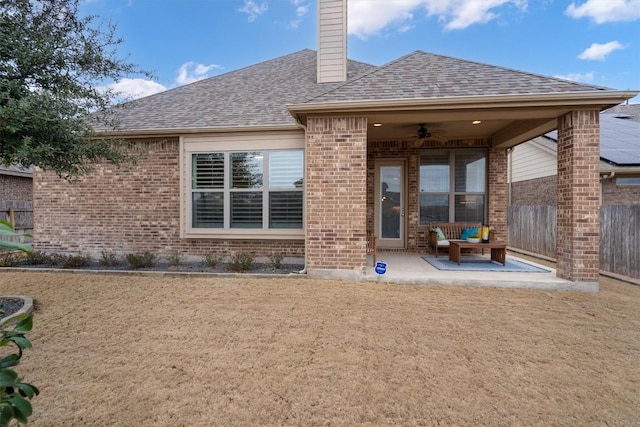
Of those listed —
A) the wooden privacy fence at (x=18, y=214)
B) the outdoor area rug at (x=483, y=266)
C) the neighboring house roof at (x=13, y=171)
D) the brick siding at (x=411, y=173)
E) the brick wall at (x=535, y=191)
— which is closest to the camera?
the outdoor area rug at (x=483, y=266)

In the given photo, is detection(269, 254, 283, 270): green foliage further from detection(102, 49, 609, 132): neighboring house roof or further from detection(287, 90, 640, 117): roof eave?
detection(287, 90, 640, 117): roof eave

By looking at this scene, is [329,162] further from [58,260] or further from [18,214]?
[18,214]

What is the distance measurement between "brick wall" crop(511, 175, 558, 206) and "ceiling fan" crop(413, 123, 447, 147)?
18.9 feet

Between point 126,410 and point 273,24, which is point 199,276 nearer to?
point 126,410

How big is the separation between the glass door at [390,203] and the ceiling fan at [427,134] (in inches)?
46.9

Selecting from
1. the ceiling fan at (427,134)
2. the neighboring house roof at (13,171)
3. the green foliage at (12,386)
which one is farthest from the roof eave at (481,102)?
the neighboring house roof at (13,171)

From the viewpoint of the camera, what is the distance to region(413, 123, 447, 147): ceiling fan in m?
6.94

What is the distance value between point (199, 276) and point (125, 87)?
3.53 m

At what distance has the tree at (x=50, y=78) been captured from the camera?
3.95 m

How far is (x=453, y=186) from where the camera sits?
27.7ft

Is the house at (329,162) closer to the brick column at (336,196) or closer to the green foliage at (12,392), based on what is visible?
the brick column at (336,196)

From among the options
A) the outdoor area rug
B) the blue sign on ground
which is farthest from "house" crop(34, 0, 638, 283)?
the outdoor area rug

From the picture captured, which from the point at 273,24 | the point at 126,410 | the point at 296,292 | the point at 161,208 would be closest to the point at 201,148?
the point at 161,208

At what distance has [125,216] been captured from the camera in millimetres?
7621
